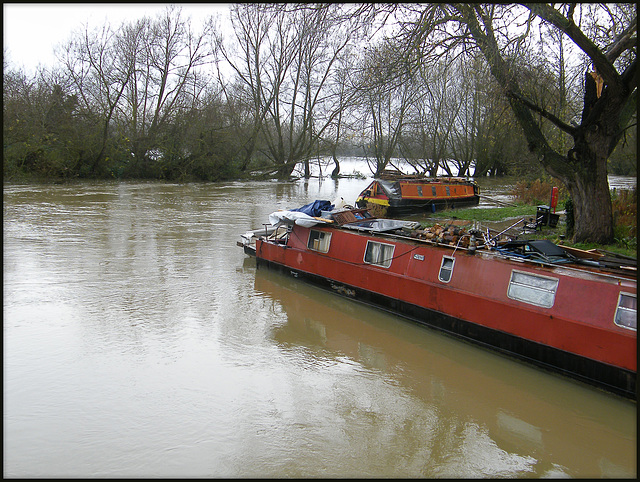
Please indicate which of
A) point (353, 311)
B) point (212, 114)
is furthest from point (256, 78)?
point (353, 311)

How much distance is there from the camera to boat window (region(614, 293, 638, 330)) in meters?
6.48

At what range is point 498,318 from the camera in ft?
26.0

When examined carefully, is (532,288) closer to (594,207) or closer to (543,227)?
(594,207)

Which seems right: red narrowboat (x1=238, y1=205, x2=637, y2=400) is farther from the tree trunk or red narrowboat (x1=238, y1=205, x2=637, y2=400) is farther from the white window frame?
the tree trunk

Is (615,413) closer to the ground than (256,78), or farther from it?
closer to the ground

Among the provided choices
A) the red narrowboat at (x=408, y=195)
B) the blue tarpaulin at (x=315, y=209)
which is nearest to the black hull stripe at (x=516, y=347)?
the blue tarpaulin at (x=315, y=209)

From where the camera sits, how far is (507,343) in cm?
782

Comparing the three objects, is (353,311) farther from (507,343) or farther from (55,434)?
(55,434)

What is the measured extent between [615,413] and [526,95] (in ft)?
26.7

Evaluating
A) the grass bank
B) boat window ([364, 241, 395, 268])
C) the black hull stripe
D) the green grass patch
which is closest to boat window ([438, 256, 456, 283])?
the black hull stripe

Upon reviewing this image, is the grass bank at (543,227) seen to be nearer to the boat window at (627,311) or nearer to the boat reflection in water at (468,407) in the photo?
the boat window at (627,311)

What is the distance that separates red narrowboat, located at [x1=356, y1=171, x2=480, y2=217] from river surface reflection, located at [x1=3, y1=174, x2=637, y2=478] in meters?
9.27

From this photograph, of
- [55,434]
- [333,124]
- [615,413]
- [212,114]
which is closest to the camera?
[55,434]

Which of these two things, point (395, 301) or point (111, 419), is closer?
point (111, 419)
